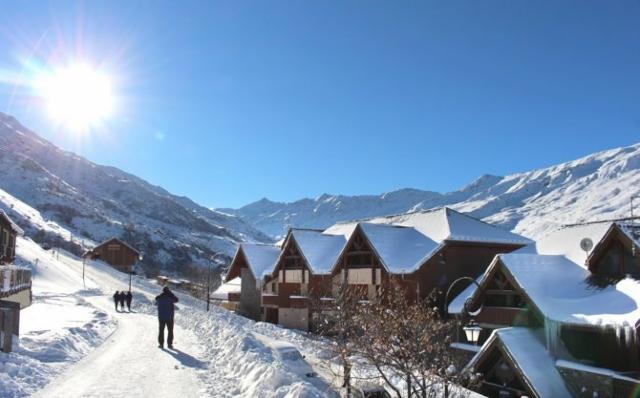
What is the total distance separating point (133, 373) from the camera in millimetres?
12984

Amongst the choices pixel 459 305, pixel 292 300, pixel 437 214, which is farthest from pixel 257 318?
pixel 459 305

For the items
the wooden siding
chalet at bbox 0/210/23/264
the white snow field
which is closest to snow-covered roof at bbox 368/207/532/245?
the wooden siding

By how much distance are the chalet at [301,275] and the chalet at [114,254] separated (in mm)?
61886

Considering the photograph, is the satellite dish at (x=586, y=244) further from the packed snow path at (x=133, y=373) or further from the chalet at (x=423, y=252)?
the packed snow path at (x=133, y=373)

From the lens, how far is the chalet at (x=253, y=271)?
54969 millimetres

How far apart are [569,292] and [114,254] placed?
9293 centimetres

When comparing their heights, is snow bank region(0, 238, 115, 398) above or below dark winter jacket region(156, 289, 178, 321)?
below

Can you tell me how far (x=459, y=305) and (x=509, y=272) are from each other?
5878mm

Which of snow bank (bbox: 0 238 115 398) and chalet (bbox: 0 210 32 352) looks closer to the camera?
snow bank (bbox: 0 238 115 398)

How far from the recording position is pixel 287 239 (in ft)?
162

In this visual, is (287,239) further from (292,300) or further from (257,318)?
(257,318)

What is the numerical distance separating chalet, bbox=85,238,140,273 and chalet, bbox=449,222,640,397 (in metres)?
86.8

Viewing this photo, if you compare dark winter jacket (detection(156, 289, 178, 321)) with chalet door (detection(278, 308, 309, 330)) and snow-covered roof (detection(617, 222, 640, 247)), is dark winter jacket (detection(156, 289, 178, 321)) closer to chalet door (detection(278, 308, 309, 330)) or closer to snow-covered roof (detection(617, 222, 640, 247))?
snow-covered roof (detection(617, 222, 640, 247))

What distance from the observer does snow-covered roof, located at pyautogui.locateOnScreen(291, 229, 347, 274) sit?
148 ft
